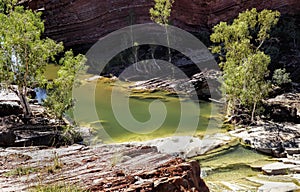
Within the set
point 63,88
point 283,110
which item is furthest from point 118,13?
point 63,88

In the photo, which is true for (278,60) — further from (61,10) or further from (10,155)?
(10,155)

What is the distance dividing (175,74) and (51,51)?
17167 mm

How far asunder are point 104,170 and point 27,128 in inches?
433

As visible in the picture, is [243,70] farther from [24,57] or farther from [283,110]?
[24,57]

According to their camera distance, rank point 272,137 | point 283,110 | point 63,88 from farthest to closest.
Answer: point 283,110
point 272,137
point 63,88

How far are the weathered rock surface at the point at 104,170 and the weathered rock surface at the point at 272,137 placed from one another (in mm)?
10416

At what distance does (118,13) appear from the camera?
4319 cm

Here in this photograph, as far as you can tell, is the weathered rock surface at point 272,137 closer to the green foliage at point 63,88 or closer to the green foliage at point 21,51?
the green foliage at point 63,88

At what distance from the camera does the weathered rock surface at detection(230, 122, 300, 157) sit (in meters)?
18.9

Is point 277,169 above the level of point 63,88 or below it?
below

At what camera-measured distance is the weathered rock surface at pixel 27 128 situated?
56.5 ft

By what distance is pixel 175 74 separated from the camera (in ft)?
115

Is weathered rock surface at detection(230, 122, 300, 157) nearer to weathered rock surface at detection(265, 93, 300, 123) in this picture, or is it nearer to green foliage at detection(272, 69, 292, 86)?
weathered rock surface at detection(265, 93, 300, 123)

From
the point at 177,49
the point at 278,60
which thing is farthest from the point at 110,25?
the point at 278,60
